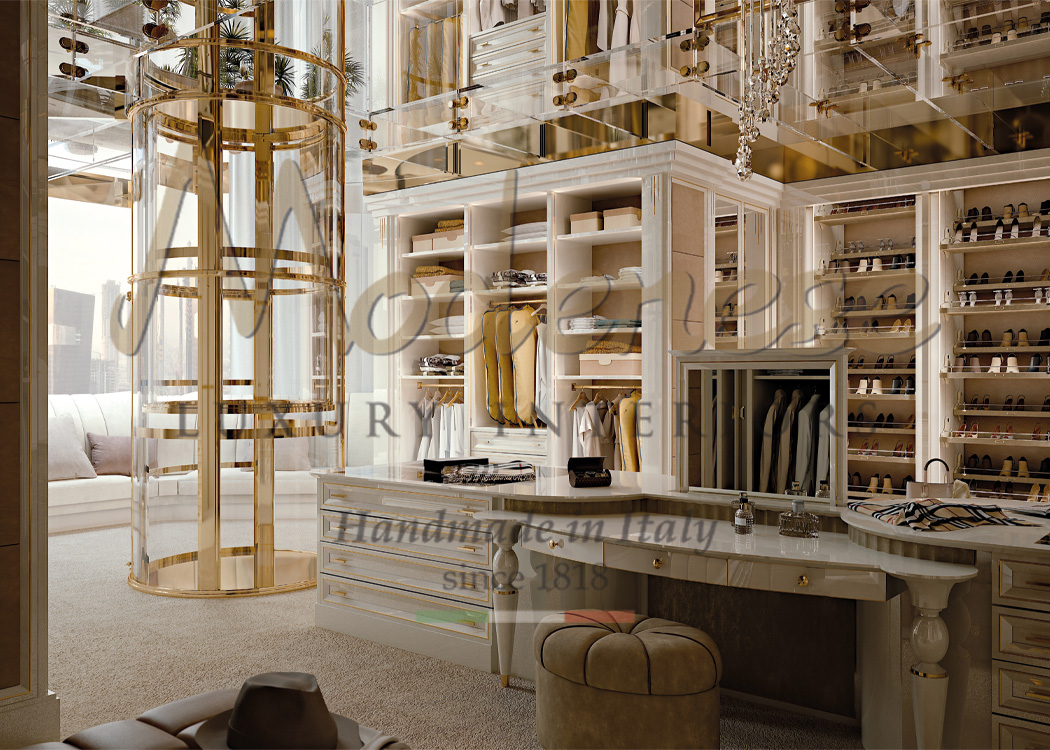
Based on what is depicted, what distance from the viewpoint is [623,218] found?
5.31 m

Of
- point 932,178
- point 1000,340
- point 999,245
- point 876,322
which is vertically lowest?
point 1000,340

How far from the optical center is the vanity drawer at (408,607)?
3430 millimetres

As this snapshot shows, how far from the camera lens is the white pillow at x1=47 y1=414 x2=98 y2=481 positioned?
631 centimetres

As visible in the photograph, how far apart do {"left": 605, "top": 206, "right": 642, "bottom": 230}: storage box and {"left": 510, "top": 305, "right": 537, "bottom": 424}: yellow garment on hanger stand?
34.3 inches

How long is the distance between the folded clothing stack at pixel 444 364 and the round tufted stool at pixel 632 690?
3.91 meters

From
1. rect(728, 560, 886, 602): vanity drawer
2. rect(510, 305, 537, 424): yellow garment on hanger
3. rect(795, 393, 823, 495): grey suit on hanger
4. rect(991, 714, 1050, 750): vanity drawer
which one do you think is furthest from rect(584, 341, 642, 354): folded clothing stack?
rect(991, 714, 1050, 750): vanity drawer

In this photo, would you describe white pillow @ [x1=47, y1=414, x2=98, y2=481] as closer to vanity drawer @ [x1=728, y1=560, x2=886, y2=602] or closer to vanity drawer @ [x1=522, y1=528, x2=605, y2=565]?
vanity drawer @ [x1=522, y1=528, x2=605, y2=565]

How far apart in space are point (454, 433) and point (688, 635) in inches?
152

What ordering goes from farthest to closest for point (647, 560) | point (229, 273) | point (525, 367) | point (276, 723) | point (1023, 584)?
point (525, 367) < point (229, 273) < point (647, 560) < point (1023, 584) < point (276, 723)

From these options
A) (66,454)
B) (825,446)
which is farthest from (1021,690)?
(66,454)

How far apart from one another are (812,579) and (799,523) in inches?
14.1

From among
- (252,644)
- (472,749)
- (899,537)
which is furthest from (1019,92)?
(252,644)

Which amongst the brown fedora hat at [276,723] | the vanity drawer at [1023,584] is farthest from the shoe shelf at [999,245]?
the brown fedora hat at [276,723]

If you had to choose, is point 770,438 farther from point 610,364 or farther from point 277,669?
point 610,364
